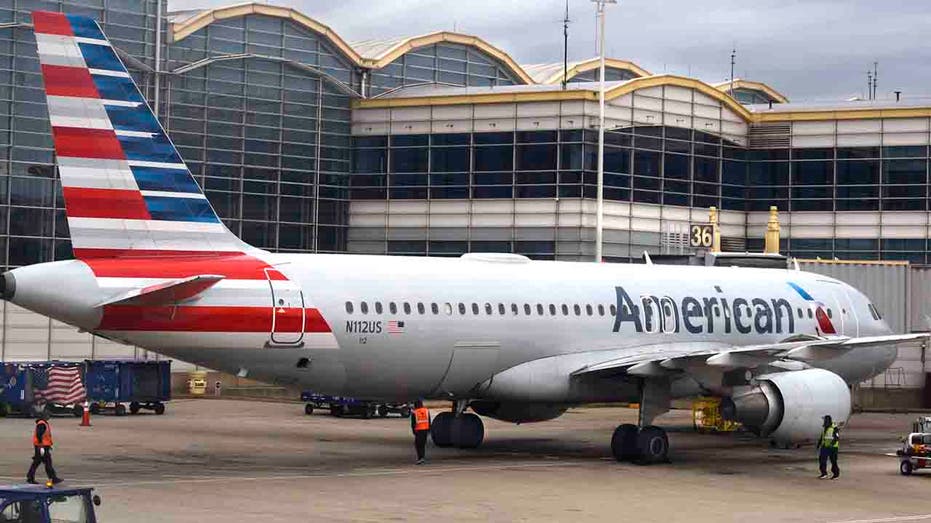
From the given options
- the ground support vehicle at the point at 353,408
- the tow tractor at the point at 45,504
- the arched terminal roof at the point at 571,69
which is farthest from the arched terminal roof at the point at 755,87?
the tow tractor at the point at 45,504

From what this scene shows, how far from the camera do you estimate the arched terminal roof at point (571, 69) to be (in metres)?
84.7

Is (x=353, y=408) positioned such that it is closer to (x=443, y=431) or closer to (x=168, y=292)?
(x=443, y=431)

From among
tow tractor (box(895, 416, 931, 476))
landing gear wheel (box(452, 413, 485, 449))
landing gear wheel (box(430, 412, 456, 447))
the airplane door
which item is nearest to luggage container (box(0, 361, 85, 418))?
landing gear wheel (box(430, 412, 456, 447))

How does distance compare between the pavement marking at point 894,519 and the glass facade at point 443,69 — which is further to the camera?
the glass facade at point 443,69

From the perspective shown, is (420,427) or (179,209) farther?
(420,427)

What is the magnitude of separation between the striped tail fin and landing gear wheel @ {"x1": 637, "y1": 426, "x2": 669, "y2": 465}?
10.9 metres

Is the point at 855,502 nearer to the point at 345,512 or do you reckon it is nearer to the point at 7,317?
the point at 345,512

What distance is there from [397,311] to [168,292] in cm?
559

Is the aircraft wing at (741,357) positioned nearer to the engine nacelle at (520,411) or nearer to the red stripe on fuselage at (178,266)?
the engine nacelle at (520,411)

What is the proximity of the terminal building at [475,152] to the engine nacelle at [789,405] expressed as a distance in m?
33.5

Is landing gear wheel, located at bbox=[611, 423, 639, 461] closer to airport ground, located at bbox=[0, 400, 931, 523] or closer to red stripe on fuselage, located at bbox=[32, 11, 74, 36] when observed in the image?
airport ground, located at bbox=[0, 400, 931, 523]

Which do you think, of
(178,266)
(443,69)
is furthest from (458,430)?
(443,69)

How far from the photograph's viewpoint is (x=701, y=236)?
226 feet

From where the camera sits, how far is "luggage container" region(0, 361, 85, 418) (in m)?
49.7
